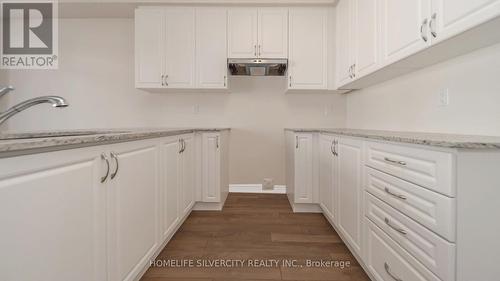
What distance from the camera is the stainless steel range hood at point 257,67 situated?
2.94m

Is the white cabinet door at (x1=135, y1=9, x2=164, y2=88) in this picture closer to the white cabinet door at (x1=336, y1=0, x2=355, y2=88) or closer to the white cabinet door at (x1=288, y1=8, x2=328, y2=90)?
the white cabinet door at (x1=288, y1=8, x2=328, y2=90)

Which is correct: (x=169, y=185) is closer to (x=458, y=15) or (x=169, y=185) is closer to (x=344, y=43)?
(x=458, y=15)

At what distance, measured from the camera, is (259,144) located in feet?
11.5

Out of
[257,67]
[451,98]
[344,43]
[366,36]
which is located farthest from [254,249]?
[344,43]

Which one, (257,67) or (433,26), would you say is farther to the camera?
(257,67)

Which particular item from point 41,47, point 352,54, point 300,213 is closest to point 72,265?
point 300,213

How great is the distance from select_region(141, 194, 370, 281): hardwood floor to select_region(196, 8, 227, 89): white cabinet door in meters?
1.57

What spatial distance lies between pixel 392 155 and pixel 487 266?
1.65ft

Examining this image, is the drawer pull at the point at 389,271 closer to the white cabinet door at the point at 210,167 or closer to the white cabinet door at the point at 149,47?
the white cabinet door at the point at 210,167

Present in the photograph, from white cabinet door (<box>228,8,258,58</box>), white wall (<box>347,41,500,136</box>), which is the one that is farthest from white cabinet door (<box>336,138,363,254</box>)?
white cabinet door (<box>228,8,258,58</box>)

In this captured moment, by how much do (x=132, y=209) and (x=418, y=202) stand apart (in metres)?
1.27

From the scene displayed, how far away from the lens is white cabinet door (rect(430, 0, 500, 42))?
99 cm

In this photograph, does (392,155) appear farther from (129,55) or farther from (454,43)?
(129,55)

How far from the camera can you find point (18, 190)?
64cm
